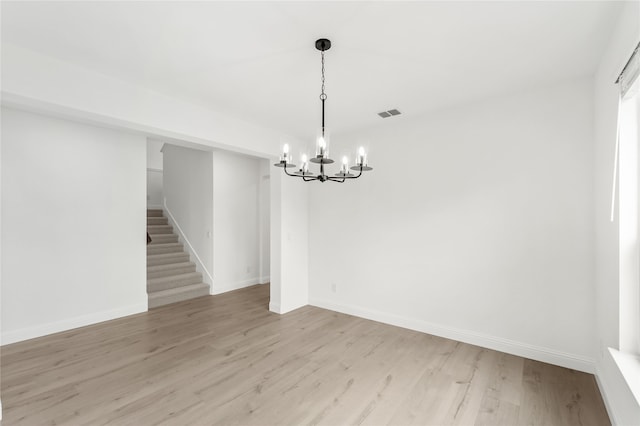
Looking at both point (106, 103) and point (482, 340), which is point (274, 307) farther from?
point (106, 103)

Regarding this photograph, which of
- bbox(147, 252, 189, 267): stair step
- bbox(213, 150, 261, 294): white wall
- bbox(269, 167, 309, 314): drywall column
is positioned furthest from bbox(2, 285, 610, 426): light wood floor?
bbox(213, 150, 261, 294): white wall

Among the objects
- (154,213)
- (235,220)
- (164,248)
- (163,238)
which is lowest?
(164,248)

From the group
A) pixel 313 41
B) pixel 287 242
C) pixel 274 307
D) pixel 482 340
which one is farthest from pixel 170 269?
pixel 482 340

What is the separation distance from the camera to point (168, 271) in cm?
559

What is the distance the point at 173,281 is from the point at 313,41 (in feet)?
15.8

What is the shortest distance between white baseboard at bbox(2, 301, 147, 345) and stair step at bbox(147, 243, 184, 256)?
1366 millimetres

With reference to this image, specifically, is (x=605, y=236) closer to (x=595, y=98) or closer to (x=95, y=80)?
(x=595, y=98)

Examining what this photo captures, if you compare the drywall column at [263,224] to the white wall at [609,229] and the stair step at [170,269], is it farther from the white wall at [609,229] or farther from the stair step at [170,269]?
the white wall at [609,229]

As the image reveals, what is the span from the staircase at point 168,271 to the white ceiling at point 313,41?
3465 mm

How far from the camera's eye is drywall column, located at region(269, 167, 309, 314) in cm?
464

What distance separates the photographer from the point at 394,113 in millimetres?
3752

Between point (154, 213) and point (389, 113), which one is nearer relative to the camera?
point (389, 113)

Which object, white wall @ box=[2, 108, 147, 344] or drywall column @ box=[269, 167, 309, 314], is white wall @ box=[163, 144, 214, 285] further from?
drywall column @ box=[269, 167, 309, 314]

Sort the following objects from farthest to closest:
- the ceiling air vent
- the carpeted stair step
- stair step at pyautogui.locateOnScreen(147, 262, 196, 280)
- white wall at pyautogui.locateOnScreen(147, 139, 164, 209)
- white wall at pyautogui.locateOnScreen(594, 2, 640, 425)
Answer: white wall at pyautogui.locateOnScreen(147, 139, 164, 209) → the carpeted stair step → stair step at pyautogui.locateOnScreen(147, 262, 196, 280) → the ceiling air vent → white wall at pyautogui.locateOnScreen(594, 2, 640, 425)
